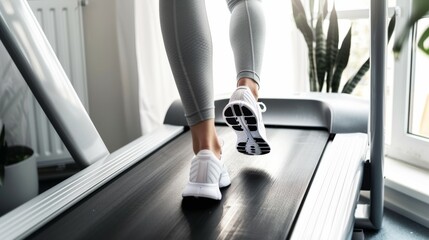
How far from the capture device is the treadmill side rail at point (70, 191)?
44.5 inches

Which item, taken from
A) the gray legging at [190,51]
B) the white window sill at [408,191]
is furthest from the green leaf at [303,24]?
the gray legging at [190,51]

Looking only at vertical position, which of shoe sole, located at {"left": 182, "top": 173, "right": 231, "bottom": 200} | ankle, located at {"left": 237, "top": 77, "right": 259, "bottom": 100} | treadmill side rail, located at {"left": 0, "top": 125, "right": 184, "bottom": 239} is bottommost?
treadmill side rail, located at {"left": 0, "top": 125, "right": 184, "bottom": 239}

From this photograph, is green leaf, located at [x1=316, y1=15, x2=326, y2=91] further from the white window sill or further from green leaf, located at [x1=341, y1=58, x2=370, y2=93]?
the white window sill

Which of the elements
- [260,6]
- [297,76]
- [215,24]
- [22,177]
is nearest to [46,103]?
[22,177]

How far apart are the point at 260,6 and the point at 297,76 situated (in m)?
1.11

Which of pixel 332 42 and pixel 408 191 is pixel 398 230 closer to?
pixel 408 191

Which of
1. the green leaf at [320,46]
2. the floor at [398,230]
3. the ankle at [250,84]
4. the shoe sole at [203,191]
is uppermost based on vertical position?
the green leaf at [320,46]

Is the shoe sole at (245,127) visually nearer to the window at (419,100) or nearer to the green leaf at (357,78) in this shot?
the green leaf at (357,78)

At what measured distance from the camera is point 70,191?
52.4 inches

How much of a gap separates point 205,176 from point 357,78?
1.06m

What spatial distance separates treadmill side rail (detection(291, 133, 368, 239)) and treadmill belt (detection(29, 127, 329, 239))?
3 centimetres

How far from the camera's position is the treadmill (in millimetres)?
1079

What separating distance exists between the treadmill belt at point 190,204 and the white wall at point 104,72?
2.92 ft

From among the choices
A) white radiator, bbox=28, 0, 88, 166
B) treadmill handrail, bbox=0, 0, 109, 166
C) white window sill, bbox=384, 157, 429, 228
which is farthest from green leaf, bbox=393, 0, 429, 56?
white radiator, bbox=28, 0, 88, 166
